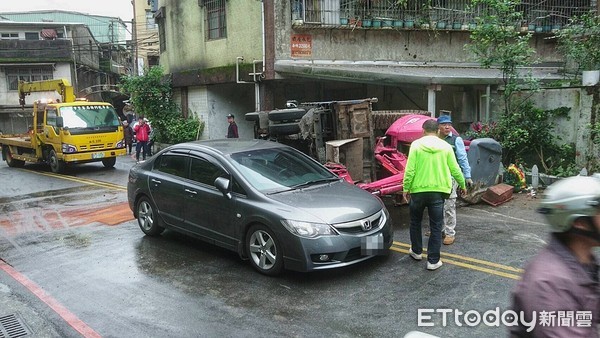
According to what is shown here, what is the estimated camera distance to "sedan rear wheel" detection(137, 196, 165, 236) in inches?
291

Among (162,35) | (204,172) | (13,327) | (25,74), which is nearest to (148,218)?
(204,172)

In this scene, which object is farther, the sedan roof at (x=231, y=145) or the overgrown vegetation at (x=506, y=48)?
the overgrown vegetation at (x=506, y=48)

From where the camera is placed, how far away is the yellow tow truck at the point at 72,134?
15.2 m

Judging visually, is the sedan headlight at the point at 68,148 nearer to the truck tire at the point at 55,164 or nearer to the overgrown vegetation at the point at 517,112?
the truck tire at the point at 55,164

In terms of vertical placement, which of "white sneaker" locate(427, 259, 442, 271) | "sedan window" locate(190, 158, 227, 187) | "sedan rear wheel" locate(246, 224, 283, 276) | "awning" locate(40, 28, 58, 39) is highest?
"awning" locate(40, 28, 58, 39)

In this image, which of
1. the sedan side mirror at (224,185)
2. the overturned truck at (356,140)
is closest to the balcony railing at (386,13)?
the overturned truck at (356,140)

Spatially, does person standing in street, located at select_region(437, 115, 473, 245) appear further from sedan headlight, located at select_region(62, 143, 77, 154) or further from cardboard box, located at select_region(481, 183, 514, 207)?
sedan headlight, located at select_region(62, 143, 77, 154)

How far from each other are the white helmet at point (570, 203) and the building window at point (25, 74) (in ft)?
116

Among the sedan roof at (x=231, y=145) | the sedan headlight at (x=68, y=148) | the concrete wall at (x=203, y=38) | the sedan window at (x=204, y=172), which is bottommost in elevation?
the sedan headlight at (x=68, y=148)

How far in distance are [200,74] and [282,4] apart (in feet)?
14.9

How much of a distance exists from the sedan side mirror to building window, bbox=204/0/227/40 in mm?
10926

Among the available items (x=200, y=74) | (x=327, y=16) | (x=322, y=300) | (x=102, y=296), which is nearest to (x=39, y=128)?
(x=200, y=74)

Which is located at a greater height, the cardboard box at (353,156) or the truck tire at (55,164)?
the cardboard box at (353,156)

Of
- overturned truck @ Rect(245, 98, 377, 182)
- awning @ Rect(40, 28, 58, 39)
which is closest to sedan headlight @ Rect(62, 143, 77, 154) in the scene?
overturned truck @ Rect(245, 98, 377, 182)
